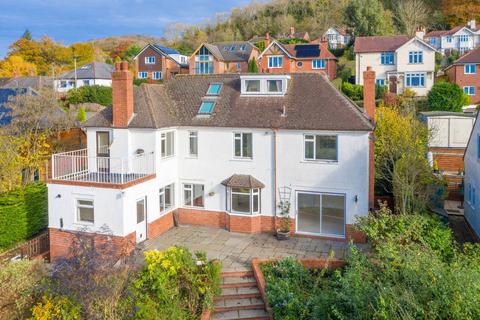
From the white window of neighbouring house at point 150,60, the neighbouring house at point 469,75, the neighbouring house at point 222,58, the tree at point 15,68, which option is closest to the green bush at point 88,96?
the white window of neighbouring house at point 150,60

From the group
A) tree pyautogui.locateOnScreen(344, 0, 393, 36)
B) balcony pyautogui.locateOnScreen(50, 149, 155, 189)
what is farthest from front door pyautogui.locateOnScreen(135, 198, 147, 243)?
tree pyautogui.locateOnScreen(344, 0, 393, 36)

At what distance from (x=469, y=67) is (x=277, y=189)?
124 feet

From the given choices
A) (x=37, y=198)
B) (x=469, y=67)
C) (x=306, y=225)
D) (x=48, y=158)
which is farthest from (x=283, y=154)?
(x=469, y=67)

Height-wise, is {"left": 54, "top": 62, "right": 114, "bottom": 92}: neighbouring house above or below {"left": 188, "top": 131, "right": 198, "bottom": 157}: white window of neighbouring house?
above

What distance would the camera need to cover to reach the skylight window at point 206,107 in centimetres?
2047

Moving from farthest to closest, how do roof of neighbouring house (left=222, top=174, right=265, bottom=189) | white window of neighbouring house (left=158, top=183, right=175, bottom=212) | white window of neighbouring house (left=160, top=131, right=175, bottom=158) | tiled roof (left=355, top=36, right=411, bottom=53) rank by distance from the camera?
tiled roof (left=355, top=36, right=411, bottom=53)
white window of neighbouring house (left=160, top=131, right=175, bottom=158)
white window of neighbouring house (left=158, top=183, right=175, bottom=212)
roof of neighbouring house (left=222, top=174, right=265, bottom=189)

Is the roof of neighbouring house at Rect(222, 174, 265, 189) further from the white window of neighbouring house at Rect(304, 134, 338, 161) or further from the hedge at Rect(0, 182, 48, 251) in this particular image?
the hedge at Rect(0, 182, 48, 251)

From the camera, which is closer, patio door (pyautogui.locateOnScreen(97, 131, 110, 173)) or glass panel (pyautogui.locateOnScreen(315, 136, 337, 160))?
glass panel (pyautogui.locateOnScreen(315, 136, 337, 160))

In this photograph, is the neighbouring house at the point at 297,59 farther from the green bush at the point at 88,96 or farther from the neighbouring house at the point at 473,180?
the neighbouring house at the point at 473,180

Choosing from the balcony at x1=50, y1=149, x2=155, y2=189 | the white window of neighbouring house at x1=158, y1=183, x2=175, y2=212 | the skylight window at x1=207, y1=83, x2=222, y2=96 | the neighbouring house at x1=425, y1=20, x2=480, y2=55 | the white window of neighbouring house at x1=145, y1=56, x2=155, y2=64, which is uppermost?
the neighbouring house at x1=425, y1=20, x2=480, y2=55

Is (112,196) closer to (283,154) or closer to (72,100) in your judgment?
(283,154)

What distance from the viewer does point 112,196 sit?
16.9m

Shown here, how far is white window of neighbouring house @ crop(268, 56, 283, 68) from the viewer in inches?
2143

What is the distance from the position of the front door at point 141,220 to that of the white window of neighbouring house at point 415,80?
3963 cm
